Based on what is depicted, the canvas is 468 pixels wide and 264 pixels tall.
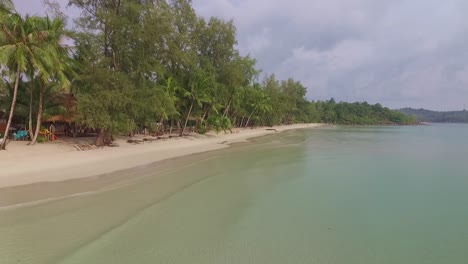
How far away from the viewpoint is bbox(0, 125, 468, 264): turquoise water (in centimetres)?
574

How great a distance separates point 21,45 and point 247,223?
1435 centimetres

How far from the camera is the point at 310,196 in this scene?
10.3 meters

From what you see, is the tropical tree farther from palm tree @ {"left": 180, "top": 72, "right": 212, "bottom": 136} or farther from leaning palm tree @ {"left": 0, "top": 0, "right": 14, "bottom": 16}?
palm tree @ {"left": 180, "top": 72, "right": 212, "bottom": 136}

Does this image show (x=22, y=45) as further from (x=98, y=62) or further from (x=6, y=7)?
(x=98, y=62)

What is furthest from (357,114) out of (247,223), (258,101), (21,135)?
(247,223)

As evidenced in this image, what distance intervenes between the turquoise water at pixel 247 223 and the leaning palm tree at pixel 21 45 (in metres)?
8.49

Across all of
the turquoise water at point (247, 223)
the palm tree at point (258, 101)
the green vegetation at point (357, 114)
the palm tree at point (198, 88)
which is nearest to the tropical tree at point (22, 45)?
the turquoise water at point (247, 223)

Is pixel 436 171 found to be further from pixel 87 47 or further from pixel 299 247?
pixel 87 47

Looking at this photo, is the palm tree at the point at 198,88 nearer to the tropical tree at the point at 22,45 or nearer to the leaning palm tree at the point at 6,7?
the tropical tree at the point at 22,45

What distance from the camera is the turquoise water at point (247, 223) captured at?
574cm

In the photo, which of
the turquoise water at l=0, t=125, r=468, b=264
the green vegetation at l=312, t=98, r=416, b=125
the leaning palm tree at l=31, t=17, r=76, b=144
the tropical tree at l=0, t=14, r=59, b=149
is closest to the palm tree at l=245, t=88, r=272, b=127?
the leaning palm tree at l=31, t=17, r=76, b=144

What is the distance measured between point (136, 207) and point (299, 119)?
93.2 meters

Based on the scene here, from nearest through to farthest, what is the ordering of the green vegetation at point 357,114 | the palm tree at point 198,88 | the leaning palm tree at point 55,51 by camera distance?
1. the leaning palm tree at point 55,51
2. the palm tree at point 198,88
3. the green vegetation at point 357,114

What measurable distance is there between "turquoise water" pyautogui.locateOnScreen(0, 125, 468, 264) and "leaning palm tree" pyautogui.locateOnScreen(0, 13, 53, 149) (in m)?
8.49
